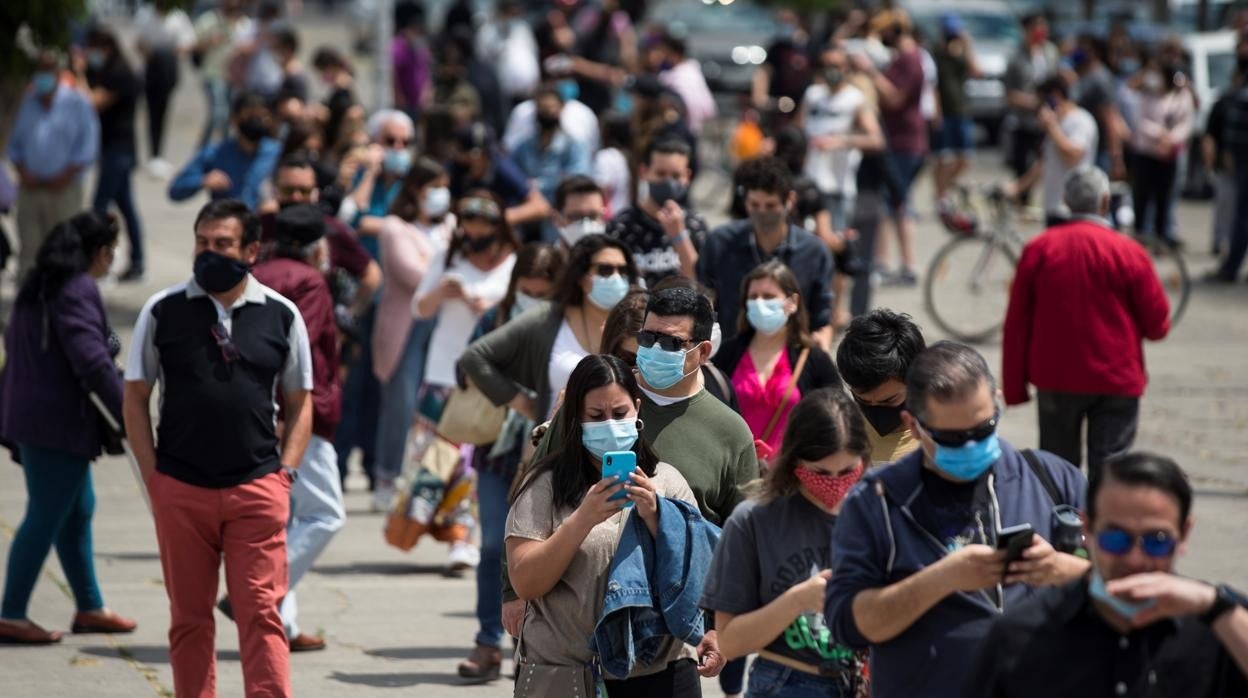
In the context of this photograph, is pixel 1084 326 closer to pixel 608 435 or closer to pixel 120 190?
pixel 608 435

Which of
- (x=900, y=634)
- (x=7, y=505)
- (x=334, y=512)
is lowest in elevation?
(x=7, y=505)

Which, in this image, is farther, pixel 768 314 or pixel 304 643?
pixel 304 643

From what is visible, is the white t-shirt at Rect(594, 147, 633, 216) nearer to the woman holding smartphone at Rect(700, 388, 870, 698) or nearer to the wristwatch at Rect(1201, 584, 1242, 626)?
the woman holding smartphone at Rect(700, 388, 870, 698)

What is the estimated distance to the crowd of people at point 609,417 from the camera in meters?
4.19

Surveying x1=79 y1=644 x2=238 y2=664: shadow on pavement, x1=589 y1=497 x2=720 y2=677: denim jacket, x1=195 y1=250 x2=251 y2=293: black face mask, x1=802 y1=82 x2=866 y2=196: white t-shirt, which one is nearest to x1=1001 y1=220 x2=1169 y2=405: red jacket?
x1=79 y1=644 x2=238 y2=664: shadow on pavement

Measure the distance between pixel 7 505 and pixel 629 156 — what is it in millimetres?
4727

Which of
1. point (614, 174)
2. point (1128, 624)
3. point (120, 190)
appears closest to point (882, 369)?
point (1128, 624)

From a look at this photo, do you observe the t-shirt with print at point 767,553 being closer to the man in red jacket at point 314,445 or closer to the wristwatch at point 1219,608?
the wristwatch at point 1219,608

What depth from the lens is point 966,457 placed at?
420 centimetres


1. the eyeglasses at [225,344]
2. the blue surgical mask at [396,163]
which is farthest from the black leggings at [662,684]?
the blue surgical mask at [396,163]

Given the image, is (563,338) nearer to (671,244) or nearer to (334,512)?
(334,512)

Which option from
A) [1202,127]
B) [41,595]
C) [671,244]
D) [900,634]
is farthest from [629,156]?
[1202,127]

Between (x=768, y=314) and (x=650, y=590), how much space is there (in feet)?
7.33

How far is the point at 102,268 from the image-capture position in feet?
26.2
